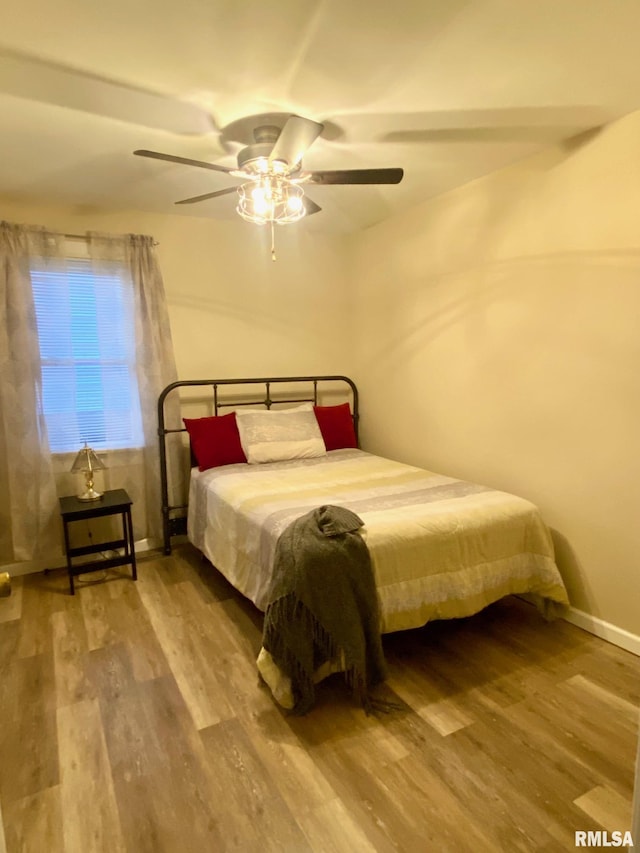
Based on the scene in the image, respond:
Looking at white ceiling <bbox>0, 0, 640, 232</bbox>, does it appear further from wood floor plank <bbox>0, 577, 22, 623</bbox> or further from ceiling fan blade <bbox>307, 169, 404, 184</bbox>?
wood floor plank <bbox>0, 577, 22, 623</bbox>

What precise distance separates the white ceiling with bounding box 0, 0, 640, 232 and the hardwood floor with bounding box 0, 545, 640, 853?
96.4 inches

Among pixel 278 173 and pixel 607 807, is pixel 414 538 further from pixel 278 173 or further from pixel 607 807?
pixel 278 173

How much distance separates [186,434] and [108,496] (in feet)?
2.35

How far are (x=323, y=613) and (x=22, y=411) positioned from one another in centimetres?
239

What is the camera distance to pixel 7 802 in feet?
5.27

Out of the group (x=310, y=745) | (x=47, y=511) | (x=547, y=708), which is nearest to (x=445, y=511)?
(x=547, y=708)

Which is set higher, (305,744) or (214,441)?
(214,441)

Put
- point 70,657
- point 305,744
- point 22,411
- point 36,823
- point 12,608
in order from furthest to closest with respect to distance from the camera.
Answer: point 22,411, point 12,608, point 70,657, point 305,744, point 36,823

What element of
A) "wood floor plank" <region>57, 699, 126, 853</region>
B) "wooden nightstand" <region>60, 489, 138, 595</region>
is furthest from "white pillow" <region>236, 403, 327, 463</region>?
"wood floor plank" <region>57, 699, 126, 853</region>

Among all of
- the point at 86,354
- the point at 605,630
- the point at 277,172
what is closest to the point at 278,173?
the point at 277,172

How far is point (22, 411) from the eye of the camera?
125 inches

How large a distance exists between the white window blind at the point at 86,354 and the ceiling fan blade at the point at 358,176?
1777mm

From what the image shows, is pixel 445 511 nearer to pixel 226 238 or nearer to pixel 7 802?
pixel 7 802

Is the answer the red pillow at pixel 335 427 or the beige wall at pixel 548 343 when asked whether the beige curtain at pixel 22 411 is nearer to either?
the red pillow at pixel 335 427
